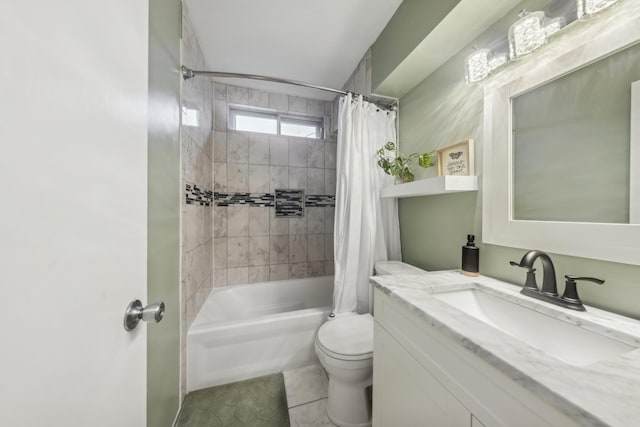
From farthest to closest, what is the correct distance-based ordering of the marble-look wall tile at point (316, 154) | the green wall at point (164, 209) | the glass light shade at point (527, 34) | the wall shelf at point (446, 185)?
the marble-look wall tile at point (316, 154), the wall shelf at point (446, 185), the green wall at point (164, 209), the glass light shade at point (527, 34)

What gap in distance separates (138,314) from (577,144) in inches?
56.0

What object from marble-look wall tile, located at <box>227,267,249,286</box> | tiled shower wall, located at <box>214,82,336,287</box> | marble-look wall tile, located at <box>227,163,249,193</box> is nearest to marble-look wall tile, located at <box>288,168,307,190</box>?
tiled shower wall, located at <box>214,82,336,287</box>

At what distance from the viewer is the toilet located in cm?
112

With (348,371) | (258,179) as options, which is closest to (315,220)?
(258,179)

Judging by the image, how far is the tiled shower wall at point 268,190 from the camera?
89.4 inches

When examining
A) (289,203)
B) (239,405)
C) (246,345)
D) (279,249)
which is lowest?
(239,405)

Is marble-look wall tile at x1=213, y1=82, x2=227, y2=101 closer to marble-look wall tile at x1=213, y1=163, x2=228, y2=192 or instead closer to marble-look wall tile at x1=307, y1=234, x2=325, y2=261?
marble-look wall tile at x1=213, y1=163, x2=228, y2=192

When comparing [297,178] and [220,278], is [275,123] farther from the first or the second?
[220,278]

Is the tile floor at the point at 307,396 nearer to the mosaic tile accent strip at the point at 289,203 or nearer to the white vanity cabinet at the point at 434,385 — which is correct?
the white vanity cabinet at the point at 434,385

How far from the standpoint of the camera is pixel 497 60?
3.25 feet

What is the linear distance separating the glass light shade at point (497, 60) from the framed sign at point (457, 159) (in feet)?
1.04

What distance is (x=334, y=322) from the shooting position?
141cm

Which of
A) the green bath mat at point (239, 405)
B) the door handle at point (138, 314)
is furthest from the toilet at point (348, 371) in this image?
the door handle at point (138, 314)

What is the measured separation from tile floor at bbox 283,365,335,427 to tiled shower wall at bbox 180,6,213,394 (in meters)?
0.67
